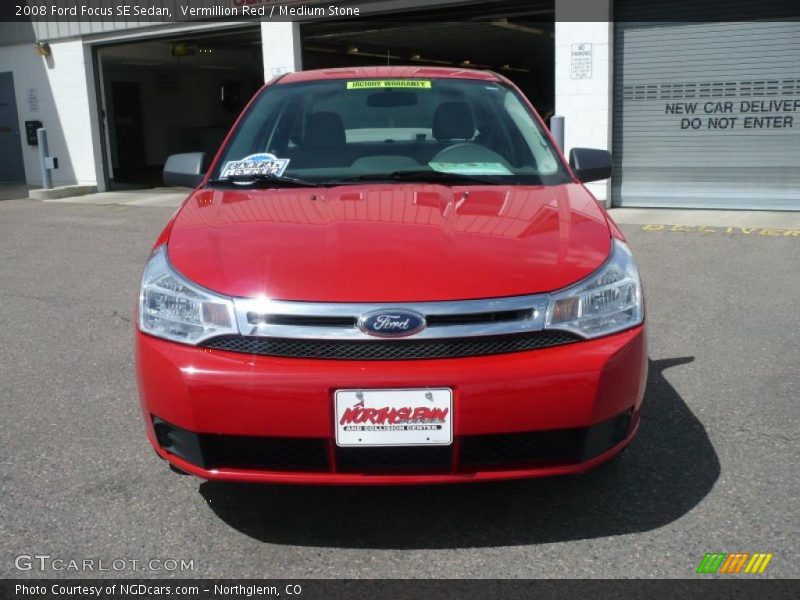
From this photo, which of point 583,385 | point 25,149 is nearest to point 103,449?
point 583,385

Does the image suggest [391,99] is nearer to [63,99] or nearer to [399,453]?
[399,453]

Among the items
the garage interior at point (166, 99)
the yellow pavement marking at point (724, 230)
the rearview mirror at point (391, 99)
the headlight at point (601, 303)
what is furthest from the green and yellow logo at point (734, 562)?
the garage interior at point (166, 99)

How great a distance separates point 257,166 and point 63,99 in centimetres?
1390

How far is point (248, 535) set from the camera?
104 inches

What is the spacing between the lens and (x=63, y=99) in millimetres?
15773


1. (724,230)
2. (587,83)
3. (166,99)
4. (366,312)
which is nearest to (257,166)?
(366,312)

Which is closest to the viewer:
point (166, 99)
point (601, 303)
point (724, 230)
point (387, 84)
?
point (601, 303)

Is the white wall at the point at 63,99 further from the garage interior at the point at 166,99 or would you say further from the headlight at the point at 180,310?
the headlight at the point at 180,310

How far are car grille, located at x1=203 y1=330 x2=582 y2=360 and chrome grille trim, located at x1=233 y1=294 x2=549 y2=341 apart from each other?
0.05ft

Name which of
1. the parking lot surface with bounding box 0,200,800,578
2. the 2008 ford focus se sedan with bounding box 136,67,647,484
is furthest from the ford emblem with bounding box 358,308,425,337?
the parking lot surface with bounding box 0,200,800,578

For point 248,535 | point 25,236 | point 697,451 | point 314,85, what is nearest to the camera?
point 248,535

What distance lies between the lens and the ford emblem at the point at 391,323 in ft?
7.64

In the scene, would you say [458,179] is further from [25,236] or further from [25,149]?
[25,149]
